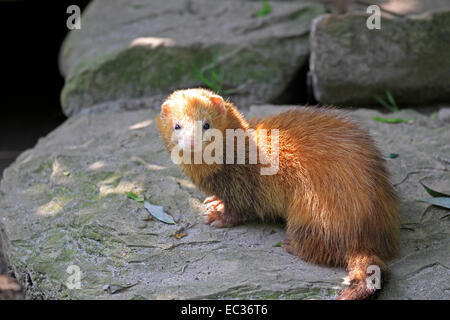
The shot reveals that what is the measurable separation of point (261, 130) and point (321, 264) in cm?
123

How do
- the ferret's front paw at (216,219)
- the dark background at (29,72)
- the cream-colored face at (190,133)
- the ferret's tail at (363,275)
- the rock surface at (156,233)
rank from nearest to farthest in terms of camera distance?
the ferret's tail at (363,275) < the rock surface at (156,233) < the cream-colored face at (190,133) < the ferret's front paw at (216,219) < the dark background at (29,72)

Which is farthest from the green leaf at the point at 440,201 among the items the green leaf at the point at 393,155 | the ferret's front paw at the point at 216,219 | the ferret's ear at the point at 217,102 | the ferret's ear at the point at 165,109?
the ferret's ear at the point at 165,109

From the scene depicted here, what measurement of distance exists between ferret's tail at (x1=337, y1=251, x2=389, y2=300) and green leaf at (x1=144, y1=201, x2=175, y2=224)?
1.59 meters

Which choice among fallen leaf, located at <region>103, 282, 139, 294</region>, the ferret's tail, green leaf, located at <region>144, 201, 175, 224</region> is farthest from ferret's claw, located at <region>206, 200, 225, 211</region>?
the ferret's tail

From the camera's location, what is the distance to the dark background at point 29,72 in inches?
352

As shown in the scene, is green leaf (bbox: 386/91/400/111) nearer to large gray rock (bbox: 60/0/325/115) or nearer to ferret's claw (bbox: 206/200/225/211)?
large gray rock (bbox: 60/0/325/115)

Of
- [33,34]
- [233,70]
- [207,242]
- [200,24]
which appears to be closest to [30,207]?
[207,242]

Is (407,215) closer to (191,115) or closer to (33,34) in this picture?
(191,115)

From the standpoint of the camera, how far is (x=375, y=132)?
5.91 m

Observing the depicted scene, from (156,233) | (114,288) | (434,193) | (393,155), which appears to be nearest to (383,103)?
(393,155)

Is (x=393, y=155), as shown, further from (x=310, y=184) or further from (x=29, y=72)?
(x=29, y=72)

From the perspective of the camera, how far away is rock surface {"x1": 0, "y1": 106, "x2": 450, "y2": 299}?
3734 millimetres

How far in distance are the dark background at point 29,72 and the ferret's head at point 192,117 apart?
439cm

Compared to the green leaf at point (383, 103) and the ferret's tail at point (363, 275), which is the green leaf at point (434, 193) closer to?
the ferret's tail at point (363, 275)
